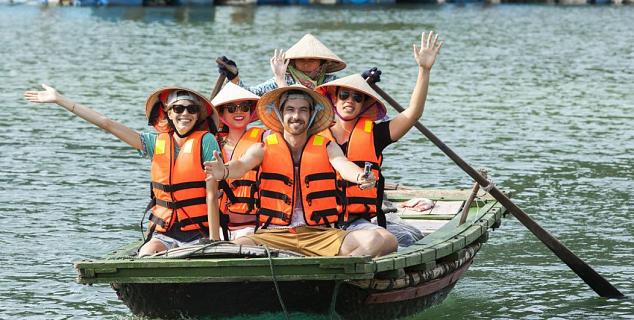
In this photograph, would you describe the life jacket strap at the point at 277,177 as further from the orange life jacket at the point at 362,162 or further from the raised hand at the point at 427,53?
the raised hand at the point at 427,53

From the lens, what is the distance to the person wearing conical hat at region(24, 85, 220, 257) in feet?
27.2

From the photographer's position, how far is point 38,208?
1343cm

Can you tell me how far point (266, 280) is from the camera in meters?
7.56

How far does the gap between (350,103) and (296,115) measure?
621mm

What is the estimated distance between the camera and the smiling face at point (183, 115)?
27.4 ft

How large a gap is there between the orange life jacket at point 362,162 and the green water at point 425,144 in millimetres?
1005

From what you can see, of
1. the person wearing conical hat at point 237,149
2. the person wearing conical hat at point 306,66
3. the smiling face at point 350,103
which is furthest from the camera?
the person wearing conical hat at point 306,66

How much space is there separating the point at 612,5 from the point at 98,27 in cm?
2838

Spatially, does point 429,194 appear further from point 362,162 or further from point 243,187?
point 243,187

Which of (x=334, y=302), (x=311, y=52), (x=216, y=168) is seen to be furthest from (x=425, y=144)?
(x=216, y=168)

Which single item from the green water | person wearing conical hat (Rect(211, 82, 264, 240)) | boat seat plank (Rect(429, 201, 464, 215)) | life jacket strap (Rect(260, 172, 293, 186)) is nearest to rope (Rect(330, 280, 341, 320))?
the green water

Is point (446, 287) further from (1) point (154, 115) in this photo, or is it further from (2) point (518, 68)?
(2) point (518, 68)

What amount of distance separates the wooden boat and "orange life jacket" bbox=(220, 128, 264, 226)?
2.11 ft

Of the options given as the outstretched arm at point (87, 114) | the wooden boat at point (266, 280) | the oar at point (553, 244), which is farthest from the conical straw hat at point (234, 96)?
the oar at point (553, 244)
